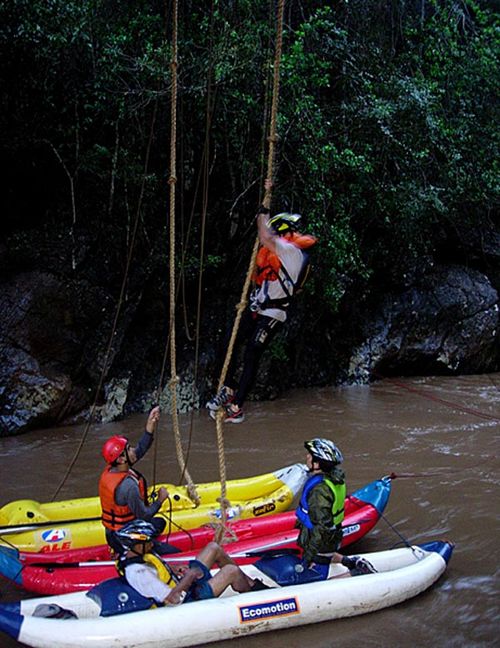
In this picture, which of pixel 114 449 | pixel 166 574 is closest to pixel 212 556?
pixel 166 574

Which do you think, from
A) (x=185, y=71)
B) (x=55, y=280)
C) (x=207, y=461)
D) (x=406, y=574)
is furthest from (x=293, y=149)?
(x=406, y=574)

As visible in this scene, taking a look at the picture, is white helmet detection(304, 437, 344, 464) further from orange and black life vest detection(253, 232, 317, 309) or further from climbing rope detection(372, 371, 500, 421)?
climbing rope detection(372, 371, 500, 421)

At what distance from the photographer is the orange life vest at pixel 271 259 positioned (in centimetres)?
424

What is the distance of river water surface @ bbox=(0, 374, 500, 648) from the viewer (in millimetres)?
3889

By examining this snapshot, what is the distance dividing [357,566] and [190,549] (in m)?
1.27

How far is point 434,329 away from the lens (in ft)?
42.5

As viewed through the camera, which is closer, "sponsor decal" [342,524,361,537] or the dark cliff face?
"sponsor decal" [342,524,361,537]

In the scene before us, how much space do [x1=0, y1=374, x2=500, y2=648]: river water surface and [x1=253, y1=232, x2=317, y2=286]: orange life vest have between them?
2.06 meters

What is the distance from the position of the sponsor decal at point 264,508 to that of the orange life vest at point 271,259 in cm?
197

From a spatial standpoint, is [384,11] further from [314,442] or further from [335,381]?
[314,442]

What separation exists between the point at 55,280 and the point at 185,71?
10.5 feet

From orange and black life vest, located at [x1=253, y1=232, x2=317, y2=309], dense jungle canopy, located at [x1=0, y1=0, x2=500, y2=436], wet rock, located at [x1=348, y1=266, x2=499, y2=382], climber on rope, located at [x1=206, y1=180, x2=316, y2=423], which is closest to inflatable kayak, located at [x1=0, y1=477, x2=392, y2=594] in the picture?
climber on rope, located at [x1=206, y1=180, x2=316, y2=423]

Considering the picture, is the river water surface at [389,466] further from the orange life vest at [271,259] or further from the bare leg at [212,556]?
the orange life vest at [271,259]

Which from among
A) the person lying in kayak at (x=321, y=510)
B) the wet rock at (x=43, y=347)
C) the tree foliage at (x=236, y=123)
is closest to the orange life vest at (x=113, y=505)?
the person lying in kayak at (x=321, y=510)
